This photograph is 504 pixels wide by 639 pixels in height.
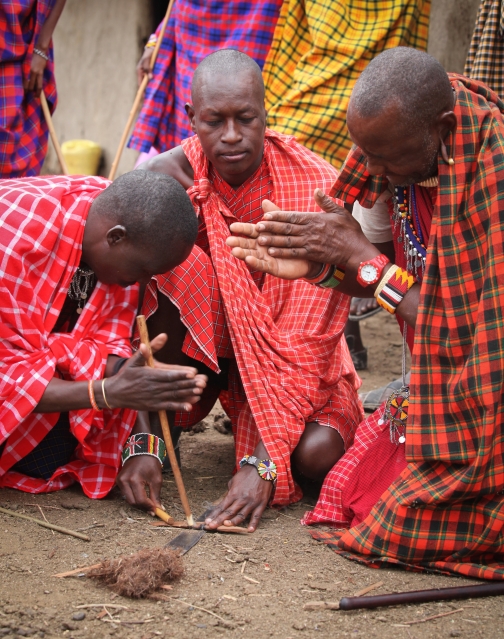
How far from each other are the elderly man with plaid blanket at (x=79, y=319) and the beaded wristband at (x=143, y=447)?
0.7 inches

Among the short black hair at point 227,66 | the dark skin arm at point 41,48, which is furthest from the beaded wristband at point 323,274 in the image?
the dark skin arm at point 41,48

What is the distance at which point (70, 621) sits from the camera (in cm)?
229

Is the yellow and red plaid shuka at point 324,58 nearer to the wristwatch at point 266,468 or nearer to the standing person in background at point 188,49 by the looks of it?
the standing person in background at point 188,49

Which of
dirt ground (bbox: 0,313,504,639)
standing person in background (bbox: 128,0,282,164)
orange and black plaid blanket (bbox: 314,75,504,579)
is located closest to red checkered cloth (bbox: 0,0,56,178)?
standing person in background (bbox: 128,0,282,164)

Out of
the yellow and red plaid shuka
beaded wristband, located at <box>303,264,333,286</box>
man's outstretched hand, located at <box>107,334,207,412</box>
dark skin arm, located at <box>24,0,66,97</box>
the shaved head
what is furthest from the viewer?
the yellow and red plaid shuka

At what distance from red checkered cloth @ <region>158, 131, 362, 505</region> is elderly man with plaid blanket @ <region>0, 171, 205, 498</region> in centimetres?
41

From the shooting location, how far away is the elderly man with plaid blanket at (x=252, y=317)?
317 centimetres

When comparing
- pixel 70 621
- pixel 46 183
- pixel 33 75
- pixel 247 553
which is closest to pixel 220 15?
pixel 33 75

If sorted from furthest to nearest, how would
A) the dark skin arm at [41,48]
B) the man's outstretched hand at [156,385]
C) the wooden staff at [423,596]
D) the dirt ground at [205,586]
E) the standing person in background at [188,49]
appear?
the standing person in background at [188,49], the dark skin arm at [41,48], the man's outstretched hand at [156,385], the wooden staff at [423,596], the dirt ground at [205,586]

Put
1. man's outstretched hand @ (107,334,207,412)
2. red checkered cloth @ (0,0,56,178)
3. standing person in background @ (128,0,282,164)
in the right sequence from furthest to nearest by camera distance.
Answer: standing person in background @ (128,0,282,164), red checkered cloth @ (0,0,56,178), man's outstretched hand @ (107,334,207,412)

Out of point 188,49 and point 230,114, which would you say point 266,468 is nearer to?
point 230,114

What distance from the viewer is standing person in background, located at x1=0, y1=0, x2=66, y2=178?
4555 mm

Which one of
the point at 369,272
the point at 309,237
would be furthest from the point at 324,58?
the point at 369,272

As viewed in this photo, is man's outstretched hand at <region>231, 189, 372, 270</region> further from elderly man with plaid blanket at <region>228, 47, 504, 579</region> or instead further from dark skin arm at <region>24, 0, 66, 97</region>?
dark skin arm at <region>24, 0, 66, 97</region>
